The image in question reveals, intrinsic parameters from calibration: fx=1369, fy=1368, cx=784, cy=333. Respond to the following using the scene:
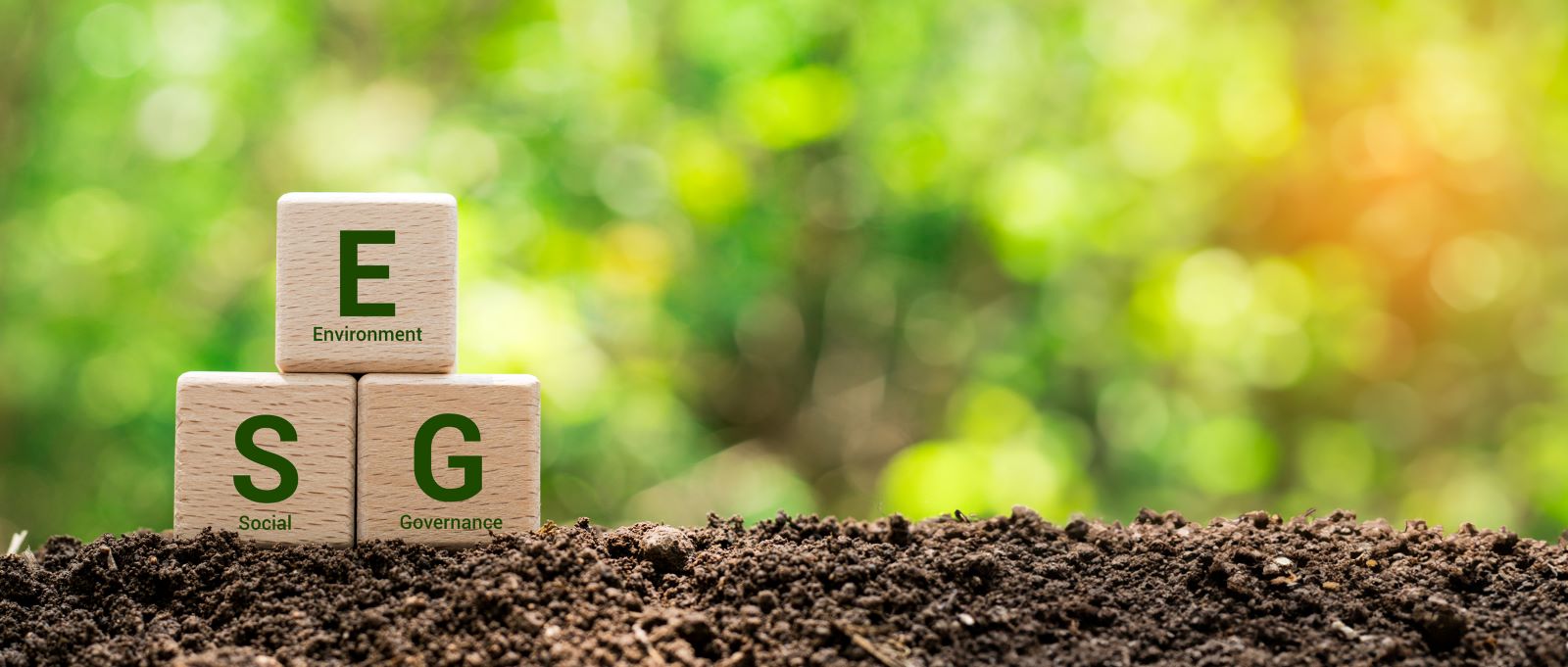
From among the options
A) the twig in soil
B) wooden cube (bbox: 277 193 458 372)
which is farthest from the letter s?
the twig in soil

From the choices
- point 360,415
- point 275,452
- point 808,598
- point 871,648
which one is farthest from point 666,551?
point 275,452

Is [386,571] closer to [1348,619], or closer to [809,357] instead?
[1348,619]

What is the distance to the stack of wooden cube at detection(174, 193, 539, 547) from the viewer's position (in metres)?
2.11

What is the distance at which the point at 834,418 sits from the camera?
5.32 m

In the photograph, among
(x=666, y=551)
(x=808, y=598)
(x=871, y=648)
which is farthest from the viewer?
(x=666, y=551)

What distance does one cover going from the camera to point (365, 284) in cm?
216

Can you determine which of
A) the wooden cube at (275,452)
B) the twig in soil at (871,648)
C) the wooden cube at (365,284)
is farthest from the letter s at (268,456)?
the twig in soil at (871,648)

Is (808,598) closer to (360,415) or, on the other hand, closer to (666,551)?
(666,551)

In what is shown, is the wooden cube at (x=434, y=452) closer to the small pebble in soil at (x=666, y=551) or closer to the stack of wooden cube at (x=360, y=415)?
the stack of wooden cube at (x=360, y=415)

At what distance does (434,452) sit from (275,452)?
0.82ft

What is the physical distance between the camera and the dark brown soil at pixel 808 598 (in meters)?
1.74

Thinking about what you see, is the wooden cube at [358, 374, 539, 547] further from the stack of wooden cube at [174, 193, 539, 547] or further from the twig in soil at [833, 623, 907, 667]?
the twig in soil at [833, 623, 907, 667]

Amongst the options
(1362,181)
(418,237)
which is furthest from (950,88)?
(418,237)

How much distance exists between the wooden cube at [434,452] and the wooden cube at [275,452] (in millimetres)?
33
